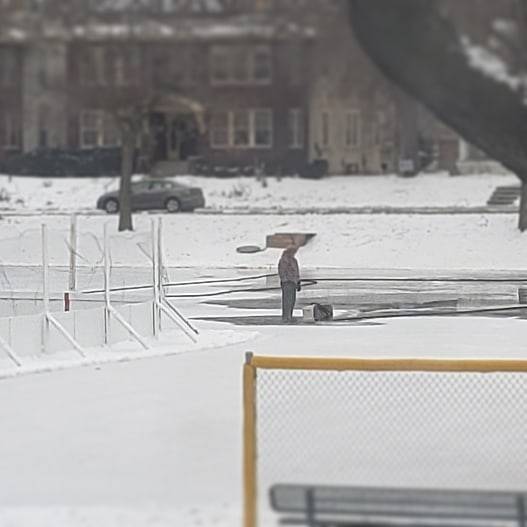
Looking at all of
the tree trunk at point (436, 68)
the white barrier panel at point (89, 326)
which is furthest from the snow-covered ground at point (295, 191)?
A: the tree trunk at point (436, 68)

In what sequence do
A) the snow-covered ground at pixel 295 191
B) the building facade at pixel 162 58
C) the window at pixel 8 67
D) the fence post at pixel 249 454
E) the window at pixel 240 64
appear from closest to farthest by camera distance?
the building facade at pixel 162 58 < the window at pixel 240 64 < the window at pixel 8 67 < the fence post at pixel 249 454 < the snow-covered ground at pixel 295 191

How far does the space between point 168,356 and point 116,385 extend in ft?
9.02

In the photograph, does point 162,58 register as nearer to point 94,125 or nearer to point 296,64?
point 296,64

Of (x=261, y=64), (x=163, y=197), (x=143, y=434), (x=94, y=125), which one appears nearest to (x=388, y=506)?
(x=261, y=64)

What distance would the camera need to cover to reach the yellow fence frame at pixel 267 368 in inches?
334

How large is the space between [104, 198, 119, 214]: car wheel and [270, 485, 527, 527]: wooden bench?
37.8 m

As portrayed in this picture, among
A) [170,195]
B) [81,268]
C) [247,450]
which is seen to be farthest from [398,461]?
[170,195]

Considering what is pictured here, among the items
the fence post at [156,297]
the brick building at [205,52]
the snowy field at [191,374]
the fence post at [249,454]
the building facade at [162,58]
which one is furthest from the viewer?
the fence post at [156,297]

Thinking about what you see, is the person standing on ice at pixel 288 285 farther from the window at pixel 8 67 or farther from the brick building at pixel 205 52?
the brick building at pixel 205 52

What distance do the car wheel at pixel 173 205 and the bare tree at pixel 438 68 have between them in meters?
37.3

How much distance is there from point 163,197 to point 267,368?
118ft

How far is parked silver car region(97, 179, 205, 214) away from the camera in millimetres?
45125

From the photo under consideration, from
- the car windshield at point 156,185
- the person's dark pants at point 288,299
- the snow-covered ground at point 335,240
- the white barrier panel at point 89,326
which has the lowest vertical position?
the snow-covered ground at point 335,240

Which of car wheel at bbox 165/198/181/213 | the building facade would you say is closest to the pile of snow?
the building facade
